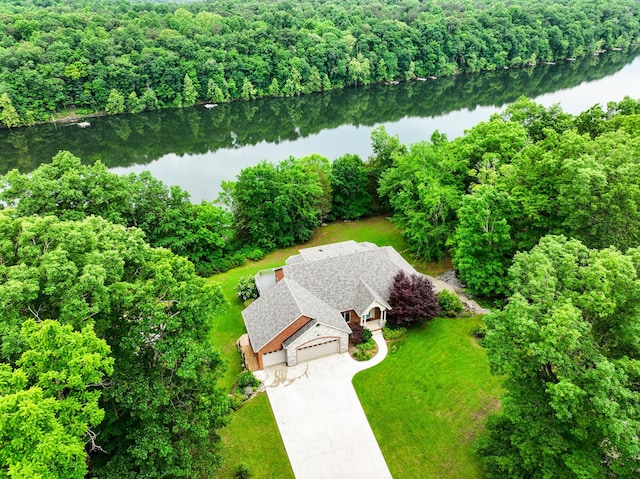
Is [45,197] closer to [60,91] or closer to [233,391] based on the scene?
[233,391]

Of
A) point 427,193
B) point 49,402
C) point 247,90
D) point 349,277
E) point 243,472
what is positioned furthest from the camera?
point 247,90

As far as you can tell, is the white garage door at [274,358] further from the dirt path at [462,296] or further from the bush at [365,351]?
the dirt path at [462,296]

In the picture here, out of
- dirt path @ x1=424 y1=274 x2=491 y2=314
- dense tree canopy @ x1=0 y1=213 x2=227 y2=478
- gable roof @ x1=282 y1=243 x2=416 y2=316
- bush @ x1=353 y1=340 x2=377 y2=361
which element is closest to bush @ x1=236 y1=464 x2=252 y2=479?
dense tree canopy @ x1=0 y1=213 x2=227 y2=478

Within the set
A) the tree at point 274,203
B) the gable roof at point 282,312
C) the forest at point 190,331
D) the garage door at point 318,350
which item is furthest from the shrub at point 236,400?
the tree at point 274,203

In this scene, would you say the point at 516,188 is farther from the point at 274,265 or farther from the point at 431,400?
the point at 274,265

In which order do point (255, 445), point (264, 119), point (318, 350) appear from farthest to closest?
point (264, 119)
point (318, 350)
point (255, 445)

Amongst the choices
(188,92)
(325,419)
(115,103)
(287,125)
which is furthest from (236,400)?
(188,92)
